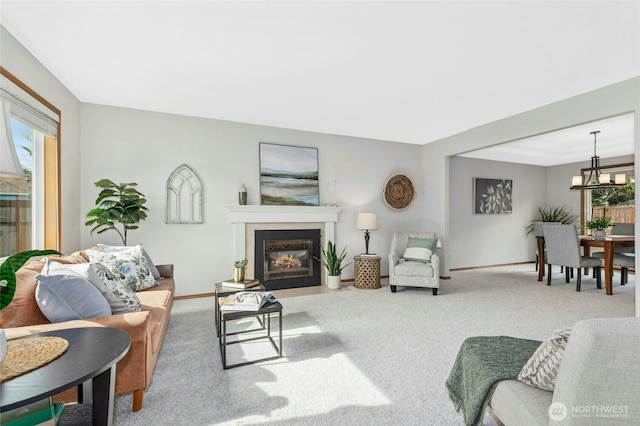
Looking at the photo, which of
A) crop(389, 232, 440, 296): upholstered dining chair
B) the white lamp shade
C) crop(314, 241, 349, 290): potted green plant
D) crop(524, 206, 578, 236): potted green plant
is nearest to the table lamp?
the white lamp shade

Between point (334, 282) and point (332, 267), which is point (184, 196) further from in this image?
point (334, 282)

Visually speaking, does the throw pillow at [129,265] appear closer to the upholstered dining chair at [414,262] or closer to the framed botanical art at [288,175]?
the framed botanical art at [288,175]

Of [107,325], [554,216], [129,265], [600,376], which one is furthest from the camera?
[554,216]

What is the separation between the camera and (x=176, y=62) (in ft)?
8.66

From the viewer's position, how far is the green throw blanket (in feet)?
4.20

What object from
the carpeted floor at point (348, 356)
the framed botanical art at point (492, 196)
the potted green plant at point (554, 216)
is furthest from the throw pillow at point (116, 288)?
the potted green plant at point (554, 216)

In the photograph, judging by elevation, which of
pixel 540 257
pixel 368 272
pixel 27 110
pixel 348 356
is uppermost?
pixel 27 110

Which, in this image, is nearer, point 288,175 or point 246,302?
point 246,302

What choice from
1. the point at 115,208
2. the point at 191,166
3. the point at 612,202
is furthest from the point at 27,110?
the point at 612,202

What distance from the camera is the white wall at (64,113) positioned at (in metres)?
2.25

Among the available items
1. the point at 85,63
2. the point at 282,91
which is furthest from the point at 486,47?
the point at 85,63

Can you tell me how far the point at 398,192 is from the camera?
17.9ft

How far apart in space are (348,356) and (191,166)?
309 cm

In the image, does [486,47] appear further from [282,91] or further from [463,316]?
[463,316]
